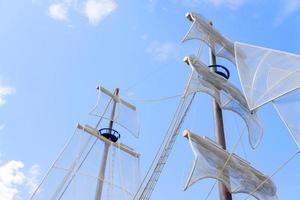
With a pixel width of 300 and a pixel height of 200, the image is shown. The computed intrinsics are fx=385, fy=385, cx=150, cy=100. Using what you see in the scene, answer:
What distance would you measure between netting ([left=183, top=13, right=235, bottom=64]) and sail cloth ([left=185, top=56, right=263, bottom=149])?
90.0 inches

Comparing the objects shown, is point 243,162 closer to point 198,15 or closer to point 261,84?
point 261,84

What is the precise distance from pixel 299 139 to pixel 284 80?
4.87ft

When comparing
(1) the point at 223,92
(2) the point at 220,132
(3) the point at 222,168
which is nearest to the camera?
(3) the point at 222,168

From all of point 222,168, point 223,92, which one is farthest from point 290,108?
point 223,92

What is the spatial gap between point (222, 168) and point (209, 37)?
6.97 meters

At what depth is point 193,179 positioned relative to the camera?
9.61 m

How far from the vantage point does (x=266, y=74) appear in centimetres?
1005

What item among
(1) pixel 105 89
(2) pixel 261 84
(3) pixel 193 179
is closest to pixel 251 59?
(2) pixel 261 84

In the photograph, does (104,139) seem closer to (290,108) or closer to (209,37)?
(209,37)

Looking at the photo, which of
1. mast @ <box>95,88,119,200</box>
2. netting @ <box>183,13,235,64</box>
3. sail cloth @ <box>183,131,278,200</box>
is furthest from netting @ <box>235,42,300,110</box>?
mast @ <box>95,88,119,200</box>

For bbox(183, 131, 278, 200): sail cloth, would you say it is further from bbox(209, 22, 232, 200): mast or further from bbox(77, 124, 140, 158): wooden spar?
bbox(77, 124, 140, 158): wooden spar

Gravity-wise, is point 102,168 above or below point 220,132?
above

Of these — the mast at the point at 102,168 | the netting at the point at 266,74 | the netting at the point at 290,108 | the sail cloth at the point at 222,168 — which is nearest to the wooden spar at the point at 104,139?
the mast at the point at 102,168

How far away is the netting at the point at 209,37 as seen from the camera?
51.2 feet
